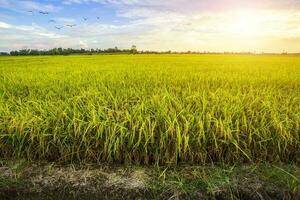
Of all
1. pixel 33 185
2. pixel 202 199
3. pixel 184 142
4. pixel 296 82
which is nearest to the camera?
pixel 202 199

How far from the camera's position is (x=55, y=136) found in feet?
10.7

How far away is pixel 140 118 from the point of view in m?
3.25

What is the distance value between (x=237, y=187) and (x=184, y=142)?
23.7 inches

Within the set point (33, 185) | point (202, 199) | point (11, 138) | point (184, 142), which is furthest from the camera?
point (11, 138)

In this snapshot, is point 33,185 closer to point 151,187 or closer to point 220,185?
point 151,187

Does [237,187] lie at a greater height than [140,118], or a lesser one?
lesser

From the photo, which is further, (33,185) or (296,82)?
(296,82)

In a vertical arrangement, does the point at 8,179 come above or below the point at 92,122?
below

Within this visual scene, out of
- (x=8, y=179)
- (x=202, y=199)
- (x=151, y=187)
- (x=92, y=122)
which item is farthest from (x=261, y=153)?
(x=8, y=179)

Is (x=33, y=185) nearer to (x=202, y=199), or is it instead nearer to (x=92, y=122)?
(x=92, y=122)

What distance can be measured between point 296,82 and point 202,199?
5368 millimetres

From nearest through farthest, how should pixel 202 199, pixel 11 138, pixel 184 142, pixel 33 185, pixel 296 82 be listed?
pixel 202 199
pixel 33 185
pixel 184 142
pixel 11 138
pixel 296 82

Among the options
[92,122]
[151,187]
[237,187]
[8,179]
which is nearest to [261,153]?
[237,187]

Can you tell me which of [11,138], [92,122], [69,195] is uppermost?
[92,122]
